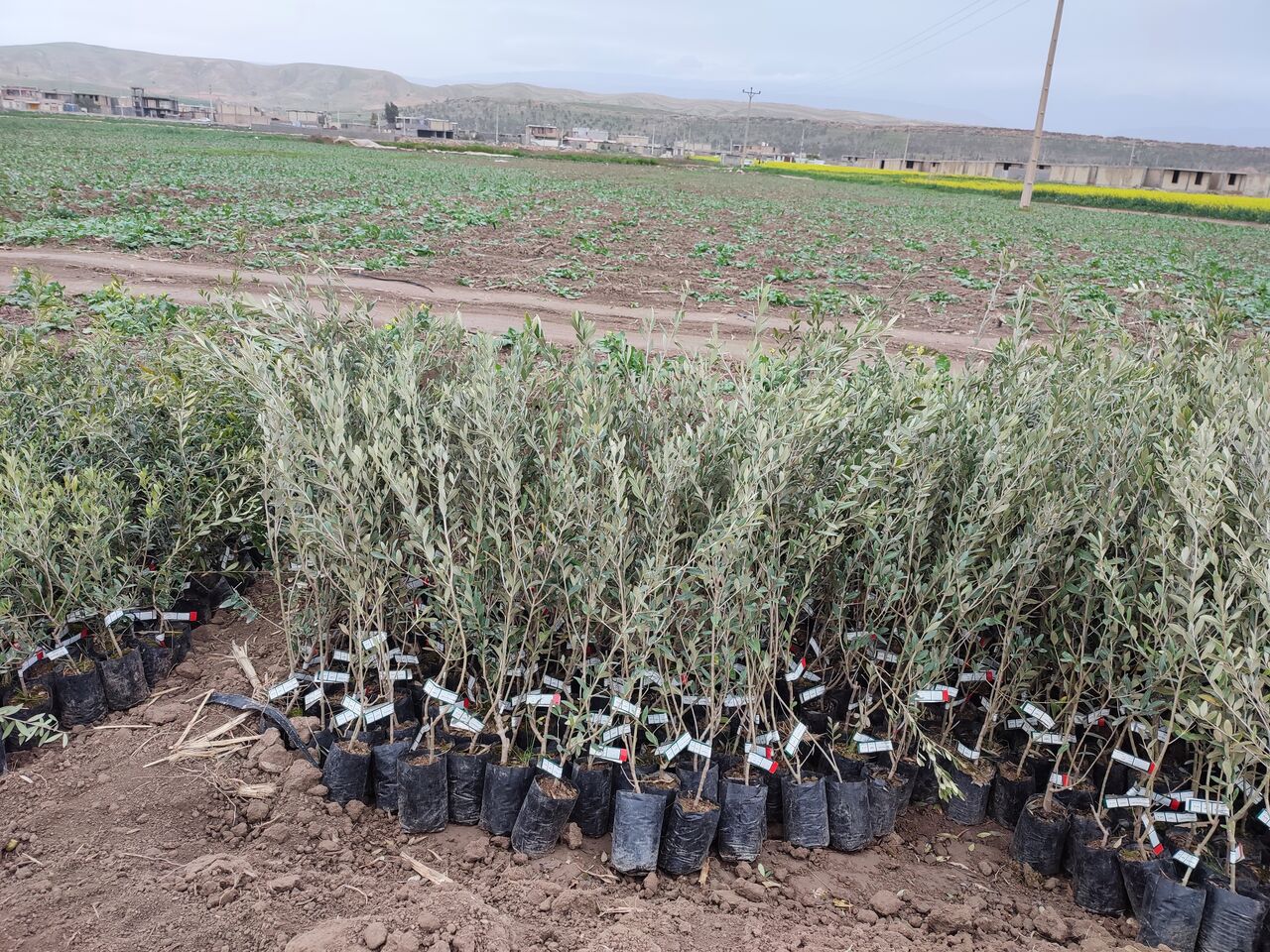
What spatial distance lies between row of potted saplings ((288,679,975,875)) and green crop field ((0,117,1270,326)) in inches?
77.4

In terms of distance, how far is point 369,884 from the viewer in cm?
253

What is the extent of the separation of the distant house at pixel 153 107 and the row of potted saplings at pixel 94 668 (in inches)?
5152

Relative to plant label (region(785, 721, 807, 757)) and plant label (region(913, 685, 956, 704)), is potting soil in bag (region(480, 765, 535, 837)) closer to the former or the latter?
plant label (region(785, 721, 807, 757))

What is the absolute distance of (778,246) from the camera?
62.2 ft

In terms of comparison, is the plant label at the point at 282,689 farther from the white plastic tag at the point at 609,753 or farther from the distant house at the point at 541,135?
the distant house at the point at 541,135

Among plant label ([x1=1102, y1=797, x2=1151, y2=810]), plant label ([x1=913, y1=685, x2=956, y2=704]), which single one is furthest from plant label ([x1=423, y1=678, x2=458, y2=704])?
plant label ([x1=1102, y1=797, x2=1151, y2=810])

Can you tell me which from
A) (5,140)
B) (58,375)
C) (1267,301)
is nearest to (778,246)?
(1267,301)

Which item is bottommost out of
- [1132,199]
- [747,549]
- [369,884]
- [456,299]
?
[369,884]

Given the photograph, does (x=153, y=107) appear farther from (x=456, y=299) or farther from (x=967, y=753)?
(x=967, y=753)

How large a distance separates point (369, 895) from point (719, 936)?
1082 mm

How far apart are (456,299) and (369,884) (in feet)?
33.4

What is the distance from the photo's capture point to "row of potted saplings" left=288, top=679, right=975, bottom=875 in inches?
107

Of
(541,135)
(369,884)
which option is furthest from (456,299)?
(541,135)

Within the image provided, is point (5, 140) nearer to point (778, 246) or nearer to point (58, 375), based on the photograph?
point (778, 246)
